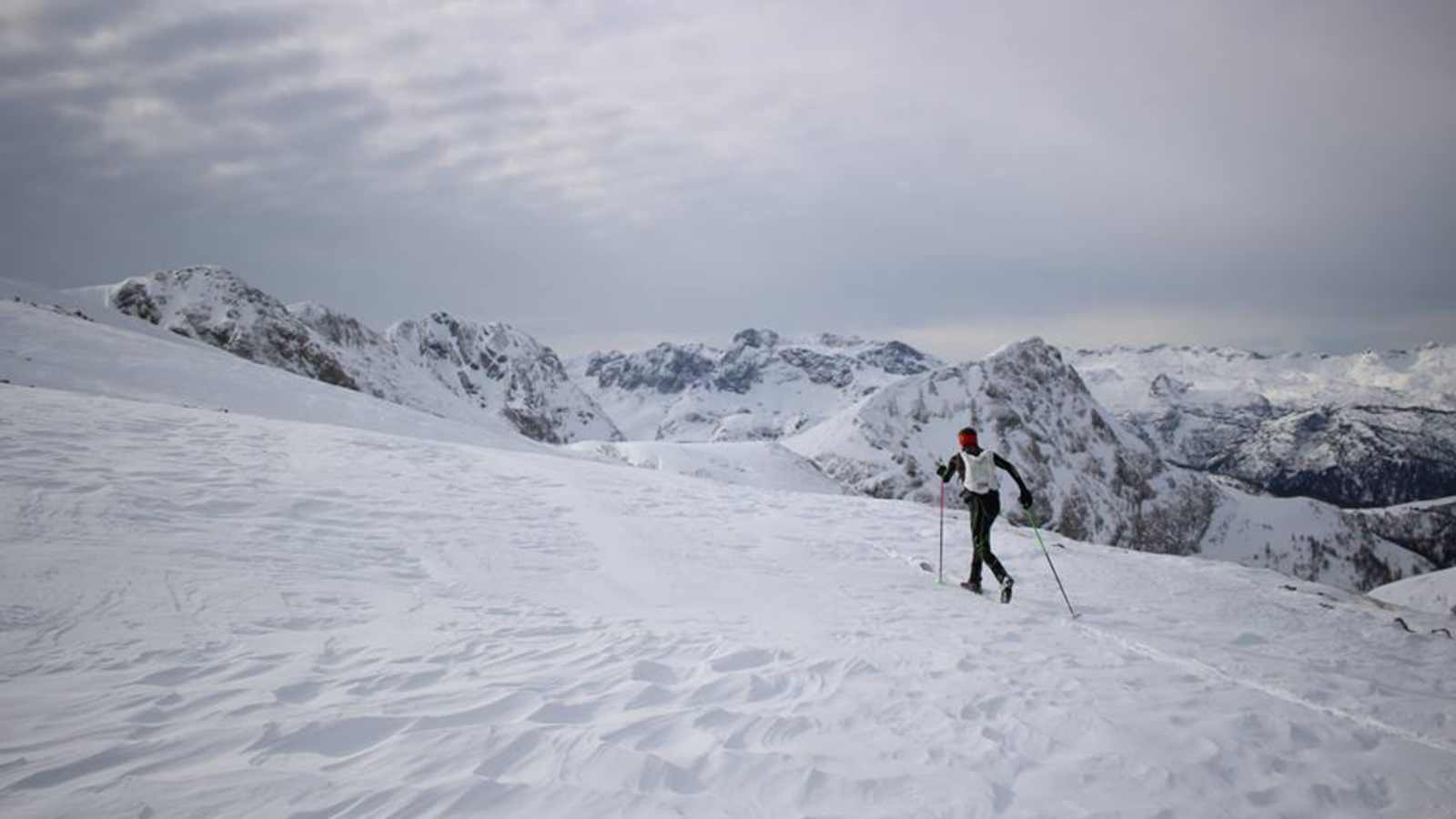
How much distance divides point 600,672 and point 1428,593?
75.9 metres

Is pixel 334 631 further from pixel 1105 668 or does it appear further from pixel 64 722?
pixel 1105 668

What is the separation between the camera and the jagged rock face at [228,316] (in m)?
128

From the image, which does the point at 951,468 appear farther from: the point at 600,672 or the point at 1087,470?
the point at 1087,470

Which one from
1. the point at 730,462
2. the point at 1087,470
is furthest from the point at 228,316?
the point at 1087,470

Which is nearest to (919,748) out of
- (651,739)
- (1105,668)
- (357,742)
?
(651,739)

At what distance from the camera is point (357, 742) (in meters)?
4.73

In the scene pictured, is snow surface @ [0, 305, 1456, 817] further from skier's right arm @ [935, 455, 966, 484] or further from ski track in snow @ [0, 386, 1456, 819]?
skier's right arm @ [935, 455, 966, 484]

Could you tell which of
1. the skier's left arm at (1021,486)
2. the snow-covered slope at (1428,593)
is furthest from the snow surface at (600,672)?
the snow-covered slope at (1428,593)

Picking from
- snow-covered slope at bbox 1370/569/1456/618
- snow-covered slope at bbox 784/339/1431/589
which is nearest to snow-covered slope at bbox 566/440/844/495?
snow-covered slope at bbox 784/339/1431/589

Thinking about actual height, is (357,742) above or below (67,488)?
below

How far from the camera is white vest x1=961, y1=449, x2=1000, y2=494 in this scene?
1116cm

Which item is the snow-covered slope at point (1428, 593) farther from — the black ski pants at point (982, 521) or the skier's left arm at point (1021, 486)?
the black ski pants at point (982, 521)

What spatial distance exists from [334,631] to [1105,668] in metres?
8.81

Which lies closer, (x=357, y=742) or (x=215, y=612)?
(x=357, y=742)
